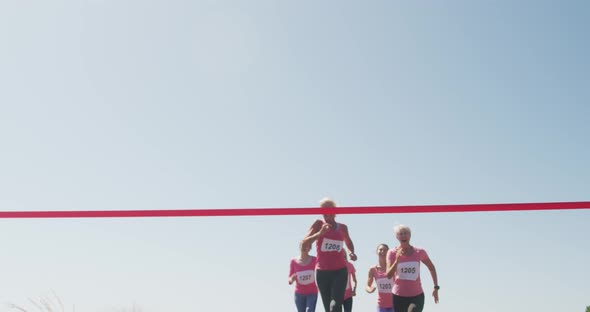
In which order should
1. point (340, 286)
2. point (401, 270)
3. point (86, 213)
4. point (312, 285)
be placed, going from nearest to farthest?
point (86, 213) → point (340, 286) → point (401, 270) → point (312, 285)

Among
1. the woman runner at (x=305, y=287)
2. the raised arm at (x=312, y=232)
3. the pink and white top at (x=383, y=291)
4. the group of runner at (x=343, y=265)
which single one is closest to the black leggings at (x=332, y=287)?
the group of runner at (x=343, y=265)

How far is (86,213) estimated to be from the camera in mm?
4621

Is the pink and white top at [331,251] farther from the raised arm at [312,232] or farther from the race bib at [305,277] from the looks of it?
the race bib at [305,277]

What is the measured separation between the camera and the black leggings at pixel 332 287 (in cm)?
707

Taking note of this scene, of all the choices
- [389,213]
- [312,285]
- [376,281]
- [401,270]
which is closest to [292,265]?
[312,285]

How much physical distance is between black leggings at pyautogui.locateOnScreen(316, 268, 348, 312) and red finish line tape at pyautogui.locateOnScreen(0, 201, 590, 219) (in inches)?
98.1

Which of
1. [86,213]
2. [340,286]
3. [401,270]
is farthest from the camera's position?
[401,270]

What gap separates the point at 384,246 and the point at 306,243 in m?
2.75

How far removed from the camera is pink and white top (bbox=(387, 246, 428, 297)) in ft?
25.1

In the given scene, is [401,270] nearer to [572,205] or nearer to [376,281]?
[376,281]

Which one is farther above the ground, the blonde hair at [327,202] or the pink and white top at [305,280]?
the blonde hair at [327,202]

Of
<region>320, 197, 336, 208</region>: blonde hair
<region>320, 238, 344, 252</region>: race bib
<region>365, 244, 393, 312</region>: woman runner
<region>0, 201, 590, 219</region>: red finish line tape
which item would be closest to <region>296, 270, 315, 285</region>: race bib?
<region>365, 244, 393, 312</region>: woman runner

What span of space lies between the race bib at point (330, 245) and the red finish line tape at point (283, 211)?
2.38 m

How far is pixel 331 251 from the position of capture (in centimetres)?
719
